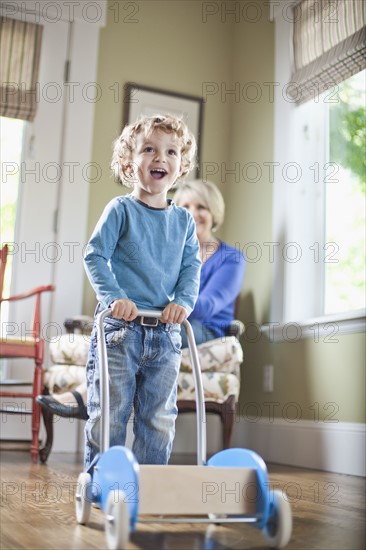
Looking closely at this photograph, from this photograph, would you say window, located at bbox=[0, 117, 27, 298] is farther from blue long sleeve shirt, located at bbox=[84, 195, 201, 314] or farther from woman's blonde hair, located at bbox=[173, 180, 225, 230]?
blue long sleeve shirt, located at bbox=[84, 195, 201, 314]

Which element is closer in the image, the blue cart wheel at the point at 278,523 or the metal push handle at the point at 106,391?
the blue cart wheel at the point at 278,523

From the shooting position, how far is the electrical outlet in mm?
3410

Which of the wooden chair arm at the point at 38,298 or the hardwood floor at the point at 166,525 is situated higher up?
the wooden chair arm at the point at 38,298

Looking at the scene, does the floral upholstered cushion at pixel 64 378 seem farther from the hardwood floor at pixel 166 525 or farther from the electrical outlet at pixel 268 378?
the electrical outlet at pixel 268 378

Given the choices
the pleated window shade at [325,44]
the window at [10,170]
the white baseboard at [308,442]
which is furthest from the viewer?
the window at [10,170]

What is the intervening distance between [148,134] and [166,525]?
94 centimetres

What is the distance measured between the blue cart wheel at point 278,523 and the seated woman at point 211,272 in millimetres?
1570

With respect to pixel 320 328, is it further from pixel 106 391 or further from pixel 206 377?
pixel 106 391

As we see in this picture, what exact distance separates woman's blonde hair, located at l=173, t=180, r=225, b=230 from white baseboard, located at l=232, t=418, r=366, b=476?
1014mm

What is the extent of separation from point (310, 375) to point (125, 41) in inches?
81.7

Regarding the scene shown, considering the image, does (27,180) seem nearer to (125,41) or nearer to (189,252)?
(125,41)

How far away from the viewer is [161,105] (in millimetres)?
3910

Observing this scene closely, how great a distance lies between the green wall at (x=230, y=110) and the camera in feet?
11.5

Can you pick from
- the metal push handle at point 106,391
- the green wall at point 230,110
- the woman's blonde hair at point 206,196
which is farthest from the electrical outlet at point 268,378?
the metal push handle at point 106,391
